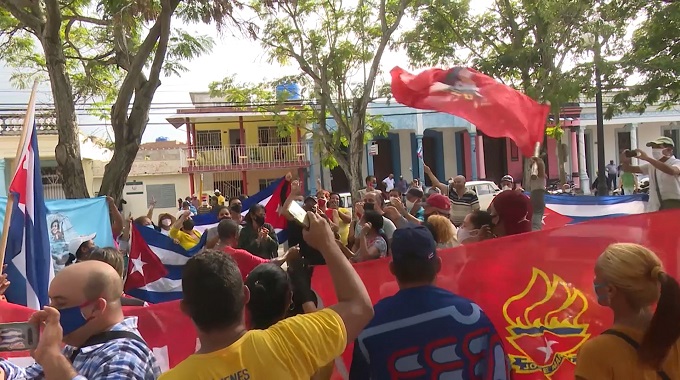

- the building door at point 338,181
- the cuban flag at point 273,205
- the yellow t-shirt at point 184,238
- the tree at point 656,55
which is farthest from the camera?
the building door at point 338,181

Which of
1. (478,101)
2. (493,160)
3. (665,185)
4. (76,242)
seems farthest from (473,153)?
(478,101)

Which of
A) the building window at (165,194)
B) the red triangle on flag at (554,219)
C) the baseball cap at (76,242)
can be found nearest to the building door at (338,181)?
the building window at (165,194)

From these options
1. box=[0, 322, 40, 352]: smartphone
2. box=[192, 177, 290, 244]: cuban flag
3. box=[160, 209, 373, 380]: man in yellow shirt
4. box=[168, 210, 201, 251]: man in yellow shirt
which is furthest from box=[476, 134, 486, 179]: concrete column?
box=[0, 322, 40, 352]: smartphone

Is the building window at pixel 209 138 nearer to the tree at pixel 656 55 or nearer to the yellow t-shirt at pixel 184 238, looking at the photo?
the tree at pixel 656 55

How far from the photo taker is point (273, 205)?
9797mm

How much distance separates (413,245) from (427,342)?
1.32 feet

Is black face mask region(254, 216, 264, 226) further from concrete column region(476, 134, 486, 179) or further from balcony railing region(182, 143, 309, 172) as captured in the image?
concrete column region(476, 134, 486, 179)

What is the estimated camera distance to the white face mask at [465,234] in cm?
503

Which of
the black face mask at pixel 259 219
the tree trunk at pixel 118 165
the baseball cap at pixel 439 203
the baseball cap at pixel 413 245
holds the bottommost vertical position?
the black face mask at pixel 259 219

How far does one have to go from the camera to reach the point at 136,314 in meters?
3.95

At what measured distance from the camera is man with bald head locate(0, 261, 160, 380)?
7.36 ft

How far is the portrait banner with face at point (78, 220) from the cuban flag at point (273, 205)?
5.56 feet

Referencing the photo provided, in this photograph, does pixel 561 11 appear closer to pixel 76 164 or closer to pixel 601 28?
pixel 601 28

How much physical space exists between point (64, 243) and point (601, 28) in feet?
37.5
